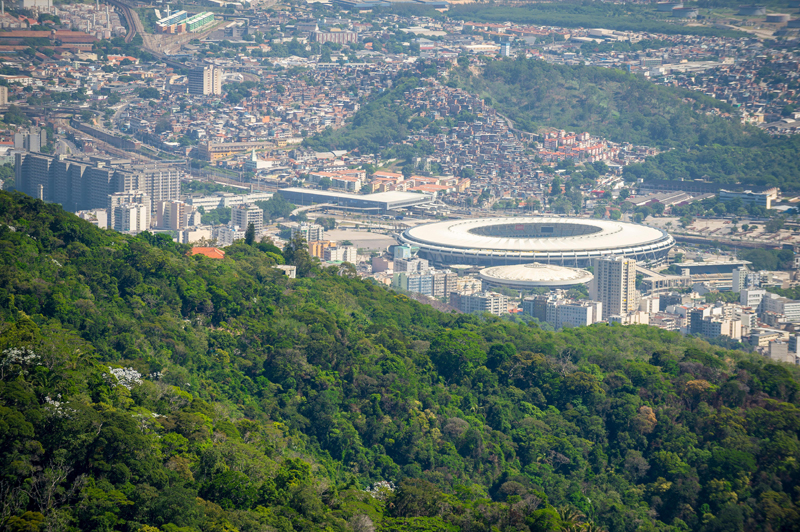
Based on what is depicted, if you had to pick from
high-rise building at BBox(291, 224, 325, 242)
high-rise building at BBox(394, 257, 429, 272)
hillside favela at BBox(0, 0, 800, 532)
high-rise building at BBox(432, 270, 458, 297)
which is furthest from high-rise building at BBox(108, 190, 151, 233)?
high-rise building at BBox(432, 270, 458, 297)

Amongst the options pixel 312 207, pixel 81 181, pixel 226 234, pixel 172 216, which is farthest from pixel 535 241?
pixel 81 181

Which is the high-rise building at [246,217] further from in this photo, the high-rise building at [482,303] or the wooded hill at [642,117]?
the wooded hill at [642,117]

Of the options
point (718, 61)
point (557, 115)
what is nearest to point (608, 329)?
point (557, 115)

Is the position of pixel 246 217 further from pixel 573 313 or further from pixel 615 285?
pixel 573 313

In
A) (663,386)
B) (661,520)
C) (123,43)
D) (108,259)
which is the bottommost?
(661,520)

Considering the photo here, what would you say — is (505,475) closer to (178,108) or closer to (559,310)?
(559,310)

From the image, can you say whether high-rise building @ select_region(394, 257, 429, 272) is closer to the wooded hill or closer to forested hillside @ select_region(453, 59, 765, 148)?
the wooded hill
